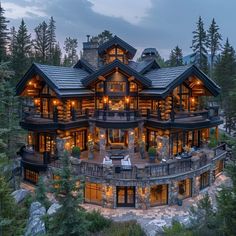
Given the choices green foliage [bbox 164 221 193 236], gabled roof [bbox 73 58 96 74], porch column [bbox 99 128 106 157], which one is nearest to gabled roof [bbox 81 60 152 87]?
gabled roof [bbox 73 58 96 74]

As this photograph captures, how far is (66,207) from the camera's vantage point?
10.4m

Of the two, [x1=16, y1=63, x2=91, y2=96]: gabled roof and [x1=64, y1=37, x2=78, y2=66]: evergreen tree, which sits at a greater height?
[x1=64, y1=37, x2=78, y2=66]: evergreen tree

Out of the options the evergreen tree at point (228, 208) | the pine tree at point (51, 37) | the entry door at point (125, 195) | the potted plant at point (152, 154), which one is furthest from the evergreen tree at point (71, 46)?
the evergreen tree at point (228, 208)

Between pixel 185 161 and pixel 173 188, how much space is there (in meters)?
2.22

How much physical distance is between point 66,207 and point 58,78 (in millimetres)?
13303

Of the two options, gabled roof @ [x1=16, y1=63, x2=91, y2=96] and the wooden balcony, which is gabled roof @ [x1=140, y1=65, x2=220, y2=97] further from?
gabled roof @ [x1=16, y1=63, x2=91, y2=96]

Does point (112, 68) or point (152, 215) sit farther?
point (112, 68)

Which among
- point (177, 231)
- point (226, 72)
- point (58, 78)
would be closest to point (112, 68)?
point (58, 78)

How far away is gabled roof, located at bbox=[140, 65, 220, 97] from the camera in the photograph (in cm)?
2010

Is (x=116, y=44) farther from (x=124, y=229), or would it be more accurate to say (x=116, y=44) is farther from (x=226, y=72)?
(x=226, y=72)

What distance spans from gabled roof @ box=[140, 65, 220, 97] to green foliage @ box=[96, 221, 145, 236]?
1022 centimetres

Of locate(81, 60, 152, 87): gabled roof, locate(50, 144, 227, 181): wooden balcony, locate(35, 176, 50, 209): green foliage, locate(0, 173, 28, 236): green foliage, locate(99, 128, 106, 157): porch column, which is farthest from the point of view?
locate(99, 128, 106, 157): porch column

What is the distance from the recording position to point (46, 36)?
53219mm

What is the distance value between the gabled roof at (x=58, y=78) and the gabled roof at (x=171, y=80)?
6035 mm
